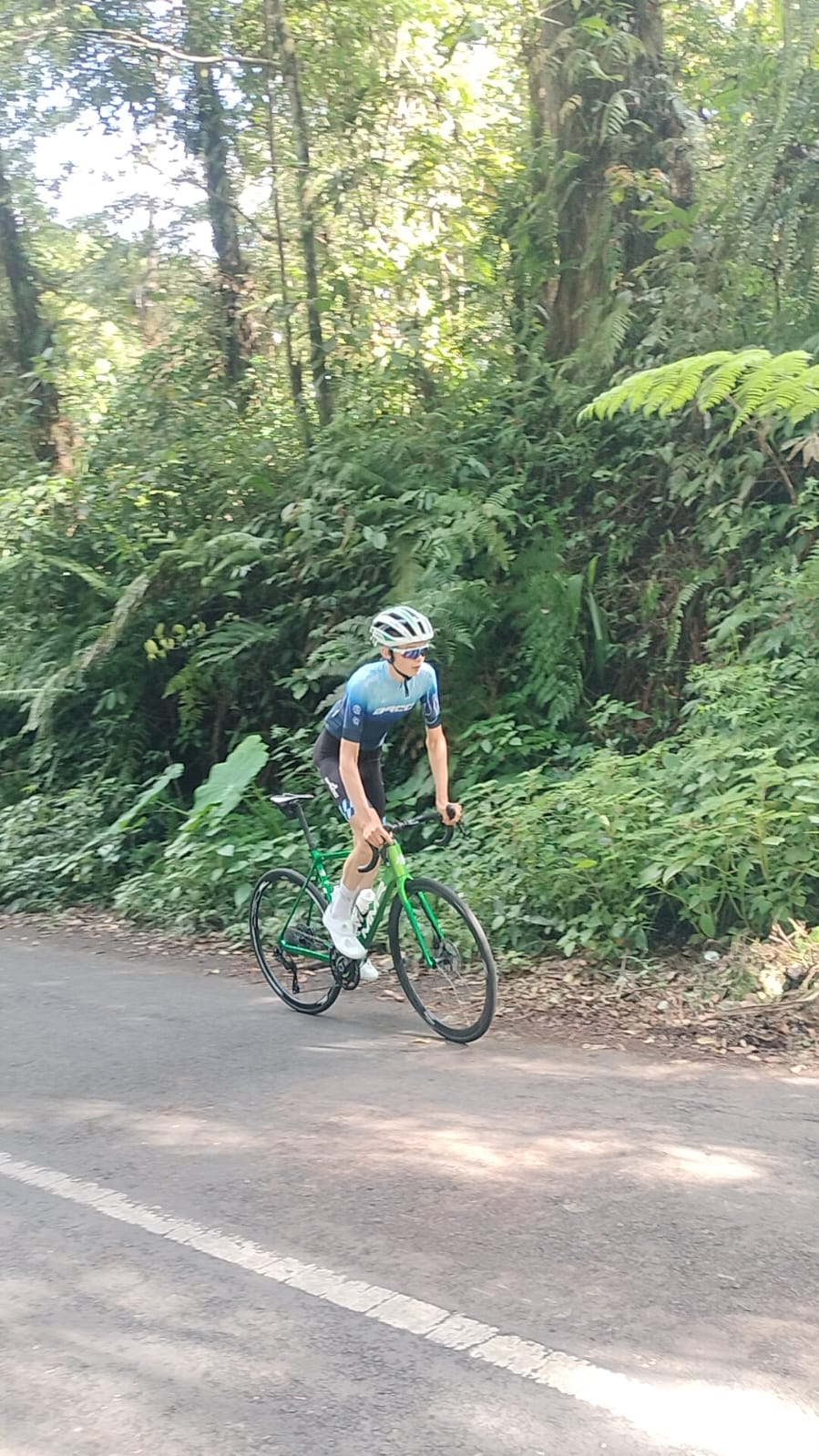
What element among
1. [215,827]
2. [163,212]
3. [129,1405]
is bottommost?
[129,1405]

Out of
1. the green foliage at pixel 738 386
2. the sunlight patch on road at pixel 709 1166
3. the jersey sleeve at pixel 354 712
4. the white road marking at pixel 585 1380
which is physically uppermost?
the green foliage at pixel 738 386

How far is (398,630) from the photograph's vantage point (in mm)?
6098

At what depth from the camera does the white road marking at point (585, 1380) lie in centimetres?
303

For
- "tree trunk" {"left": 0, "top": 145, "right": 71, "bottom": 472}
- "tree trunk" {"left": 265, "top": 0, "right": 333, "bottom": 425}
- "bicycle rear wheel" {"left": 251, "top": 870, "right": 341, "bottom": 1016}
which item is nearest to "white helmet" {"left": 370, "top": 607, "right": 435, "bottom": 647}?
"bicycle rear wheel" {"left": 251, "top": 870, "right": 341, "bottom": 1016}

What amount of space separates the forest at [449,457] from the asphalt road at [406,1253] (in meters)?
1.99

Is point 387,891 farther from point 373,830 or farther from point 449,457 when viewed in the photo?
point 449,457

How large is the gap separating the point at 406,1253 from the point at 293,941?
10.5 feet

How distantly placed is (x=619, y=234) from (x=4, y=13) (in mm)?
7202

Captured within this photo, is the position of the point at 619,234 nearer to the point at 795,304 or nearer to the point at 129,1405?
the point at 795,304

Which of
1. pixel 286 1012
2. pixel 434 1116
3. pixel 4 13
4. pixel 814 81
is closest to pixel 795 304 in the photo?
pixel 814 81

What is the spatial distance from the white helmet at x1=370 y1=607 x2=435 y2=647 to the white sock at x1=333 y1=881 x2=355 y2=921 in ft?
4.52

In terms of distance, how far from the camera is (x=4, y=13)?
13.0 metres

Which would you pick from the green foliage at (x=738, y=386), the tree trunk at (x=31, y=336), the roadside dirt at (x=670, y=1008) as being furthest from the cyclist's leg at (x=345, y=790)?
the tree trunk at (x=31, y=336)

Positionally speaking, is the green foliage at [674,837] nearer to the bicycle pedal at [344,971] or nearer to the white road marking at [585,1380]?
the bicycle pedal at [344,971]
